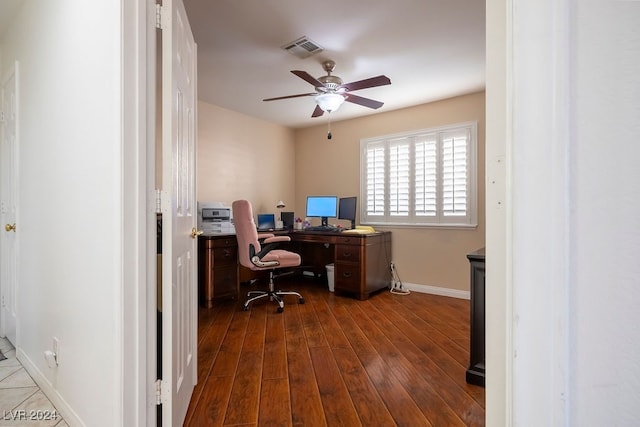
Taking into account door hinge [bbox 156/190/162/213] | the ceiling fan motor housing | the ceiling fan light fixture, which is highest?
the ceiling fan motor housing

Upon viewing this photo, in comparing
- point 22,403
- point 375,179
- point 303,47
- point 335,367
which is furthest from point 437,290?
point 22,403

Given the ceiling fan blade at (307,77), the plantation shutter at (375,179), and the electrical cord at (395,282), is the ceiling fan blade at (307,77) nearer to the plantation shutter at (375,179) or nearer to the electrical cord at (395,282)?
the plantation shutter at (375,179)

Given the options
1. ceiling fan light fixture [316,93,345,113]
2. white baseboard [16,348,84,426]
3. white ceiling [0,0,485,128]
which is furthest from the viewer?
ceiling fan light fixture [316,93,345,113]

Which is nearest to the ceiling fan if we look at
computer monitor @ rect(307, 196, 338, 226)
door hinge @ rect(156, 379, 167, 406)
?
computer monitor @ rect(307, 196, 338, 226)

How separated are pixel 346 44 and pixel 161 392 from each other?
273 centimetres

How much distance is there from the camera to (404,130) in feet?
13.8

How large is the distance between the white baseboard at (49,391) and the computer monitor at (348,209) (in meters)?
3.33

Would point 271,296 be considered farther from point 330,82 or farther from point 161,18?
point 161,18

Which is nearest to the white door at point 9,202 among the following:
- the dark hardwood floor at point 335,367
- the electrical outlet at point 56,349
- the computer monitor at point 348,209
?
the electrical outlet at point 56,349

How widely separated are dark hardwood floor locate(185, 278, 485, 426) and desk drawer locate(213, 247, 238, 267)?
52 centimetres

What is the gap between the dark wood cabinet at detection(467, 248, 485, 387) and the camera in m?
1.84

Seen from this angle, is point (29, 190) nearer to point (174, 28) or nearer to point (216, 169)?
point (174, 28)

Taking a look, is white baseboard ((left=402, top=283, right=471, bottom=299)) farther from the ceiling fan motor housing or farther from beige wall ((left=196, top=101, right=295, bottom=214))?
the ceiling fan motor housing

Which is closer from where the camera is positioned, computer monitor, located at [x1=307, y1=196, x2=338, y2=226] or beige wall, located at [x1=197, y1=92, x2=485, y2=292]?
beige wall, located at [x1=197, y1=92, x2=485, y2=292]
